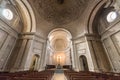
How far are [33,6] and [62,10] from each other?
4.13 m

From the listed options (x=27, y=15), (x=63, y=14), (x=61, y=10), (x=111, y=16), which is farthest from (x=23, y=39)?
(x=111, y=16)

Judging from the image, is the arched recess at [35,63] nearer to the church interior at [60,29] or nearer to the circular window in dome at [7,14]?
the church interior at [60,29]

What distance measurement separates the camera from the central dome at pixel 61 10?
418 inches

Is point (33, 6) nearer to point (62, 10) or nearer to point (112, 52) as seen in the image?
point (62, 10)

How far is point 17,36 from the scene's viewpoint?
9672mm

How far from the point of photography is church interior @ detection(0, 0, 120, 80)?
7887mm

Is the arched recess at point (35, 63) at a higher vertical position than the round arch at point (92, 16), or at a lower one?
lower

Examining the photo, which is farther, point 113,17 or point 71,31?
point 71,31

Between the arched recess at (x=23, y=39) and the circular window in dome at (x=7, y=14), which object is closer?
the circular window in dome at (x=7, y=14)

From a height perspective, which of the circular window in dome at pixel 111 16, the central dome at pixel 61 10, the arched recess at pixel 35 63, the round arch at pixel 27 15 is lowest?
the arched recess at pixel 35 63

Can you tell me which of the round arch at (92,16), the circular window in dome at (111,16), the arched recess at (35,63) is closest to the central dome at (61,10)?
the round arch at (92,16)

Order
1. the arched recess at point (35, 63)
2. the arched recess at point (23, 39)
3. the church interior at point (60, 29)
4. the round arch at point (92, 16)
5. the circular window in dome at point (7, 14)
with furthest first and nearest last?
the arched recess at point (35, 63) < the round arch at point (92, 16) < the arched recess at point (23, 39) < the circular window in dome at point (7, 14) < the church interior at point (60, 29)

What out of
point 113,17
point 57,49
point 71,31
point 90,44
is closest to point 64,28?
point 71,31

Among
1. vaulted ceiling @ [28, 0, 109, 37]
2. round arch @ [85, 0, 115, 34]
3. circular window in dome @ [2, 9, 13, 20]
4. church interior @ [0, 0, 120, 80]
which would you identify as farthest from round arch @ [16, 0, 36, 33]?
round arch @ [85, 0, 115, 34]
